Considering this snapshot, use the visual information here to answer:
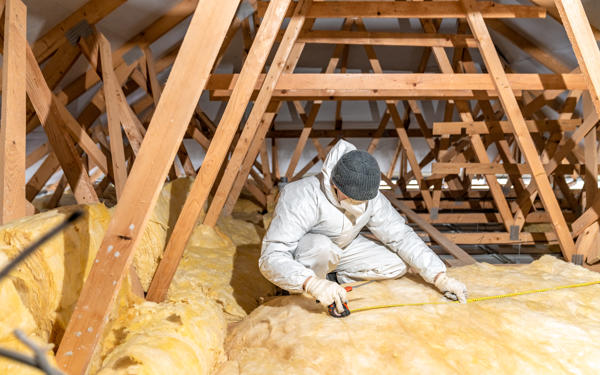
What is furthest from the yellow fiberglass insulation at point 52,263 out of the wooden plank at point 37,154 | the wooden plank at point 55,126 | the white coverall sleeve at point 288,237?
the wooden plank at point 37,154

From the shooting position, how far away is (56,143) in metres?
2.41

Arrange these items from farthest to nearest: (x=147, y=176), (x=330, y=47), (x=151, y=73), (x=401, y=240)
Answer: (x=330, y=47), (x=151, y=73), (x=401, y=240), (x=147, y=176)

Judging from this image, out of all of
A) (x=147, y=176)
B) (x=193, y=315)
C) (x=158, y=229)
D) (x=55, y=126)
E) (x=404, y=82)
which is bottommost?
(x=193, y=315)

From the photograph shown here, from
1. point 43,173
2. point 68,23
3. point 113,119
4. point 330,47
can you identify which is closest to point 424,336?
point 113,119

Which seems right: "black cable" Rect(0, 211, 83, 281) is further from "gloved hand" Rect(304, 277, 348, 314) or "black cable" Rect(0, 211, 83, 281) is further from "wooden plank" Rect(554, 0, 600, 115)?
"wooden plank" Rect(554, 0, 600, 115)

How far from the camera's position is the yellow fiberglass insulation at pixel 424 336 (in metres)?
1.72

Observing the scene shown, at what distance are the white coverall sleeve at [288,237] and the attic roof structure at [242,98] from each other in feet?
1.30

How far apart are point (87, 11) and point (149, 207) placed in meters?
2.34

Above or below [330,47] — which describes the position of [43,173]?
below

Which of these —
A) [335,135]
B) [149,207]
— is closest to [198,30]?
[149,207]

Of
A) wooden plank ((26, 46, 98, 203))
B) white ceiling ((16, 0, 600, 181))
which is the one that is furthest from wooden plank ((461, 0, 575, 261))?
wooden plank ((26, 46, 98, 203))

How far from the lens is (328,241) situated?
245 cm

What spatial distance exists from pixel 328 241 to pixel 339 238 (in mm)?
119

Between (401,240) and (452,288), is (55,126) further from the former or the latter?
(452,288)
